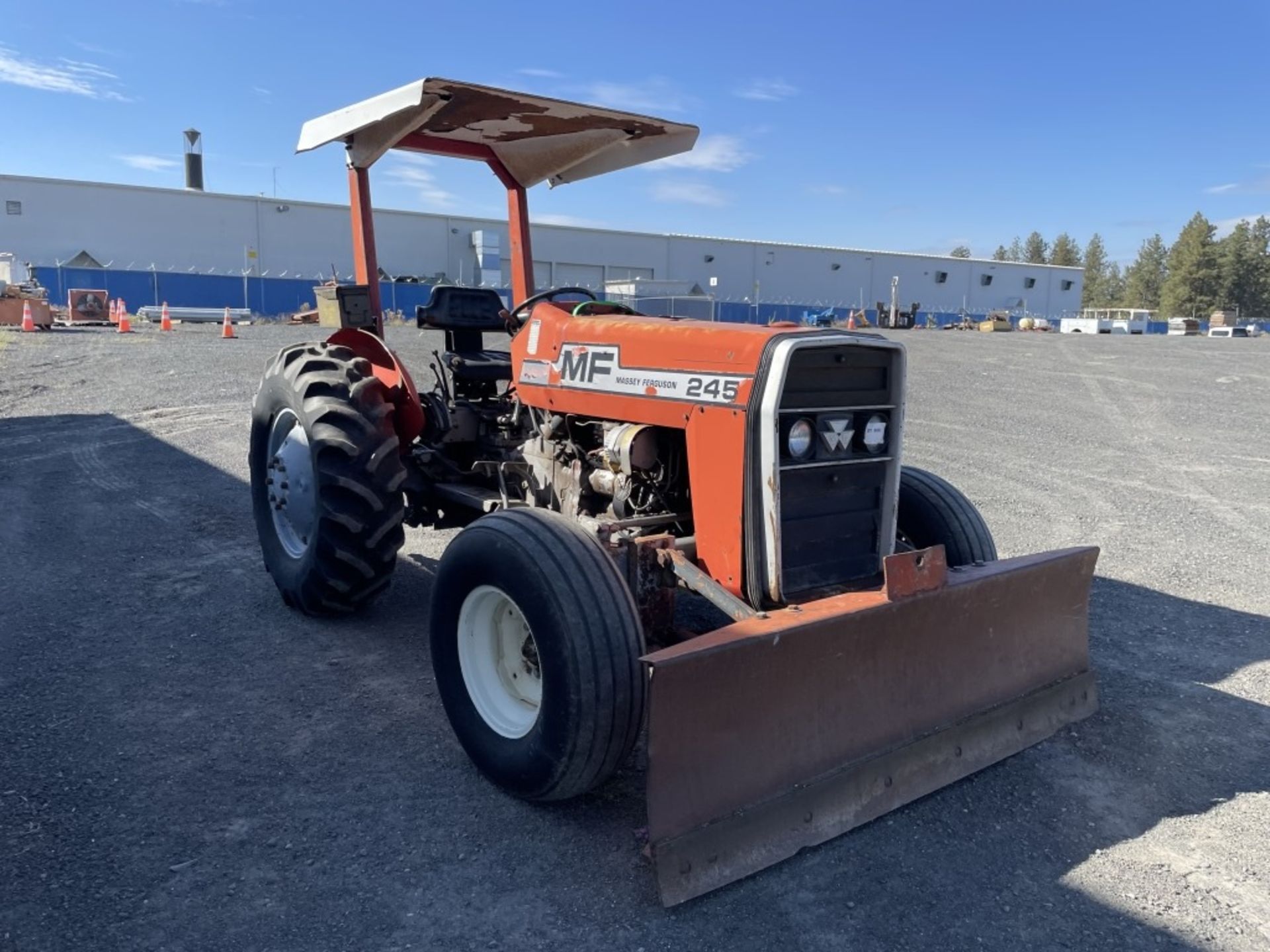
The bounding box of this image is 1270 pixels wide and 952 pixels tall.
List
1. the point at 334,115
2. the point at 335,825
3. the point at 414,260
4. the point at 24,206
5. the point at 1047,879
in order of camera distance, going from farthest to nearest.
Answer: the point at 414,260, the point at 24,206, the point at 334,115, the point at 335,825, the point at 1047,879

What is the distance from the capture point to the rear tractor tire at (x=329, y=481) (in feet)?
14.7

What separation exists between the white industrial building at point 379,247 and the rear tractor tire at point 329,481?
19919 mm

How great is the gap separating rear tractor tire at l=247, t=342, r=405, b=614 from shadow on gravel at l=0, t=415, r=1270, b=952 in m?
0.31

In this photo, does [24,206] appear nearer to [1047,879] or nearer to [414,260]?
[414,260]

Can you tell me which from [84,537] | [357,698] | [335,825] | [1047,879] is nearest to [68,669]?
[357,698]

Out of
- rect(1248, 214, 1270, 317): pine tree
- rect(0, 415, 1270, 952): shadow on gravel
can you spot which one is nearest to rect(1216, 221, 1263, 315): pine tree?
rect(1248, 214, 1270, 317): pine tree

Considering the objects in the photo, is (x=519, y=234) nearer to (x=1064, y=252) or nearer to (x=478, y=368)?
(x=478, y=368)

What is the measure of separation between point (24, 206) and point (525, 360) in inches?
1527

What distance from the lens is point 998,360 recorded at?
20641mm

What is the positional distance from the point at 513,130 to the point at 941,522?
2883 millimetres

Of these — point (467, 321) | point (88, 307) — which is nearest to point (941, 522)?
point (467, 321)

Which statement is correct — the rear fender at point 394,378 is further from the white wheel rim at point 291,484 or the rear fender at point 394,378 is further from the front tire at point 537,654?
the front tire at point 537,654

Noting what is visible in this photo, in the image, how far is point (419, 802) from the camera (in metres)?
3.22

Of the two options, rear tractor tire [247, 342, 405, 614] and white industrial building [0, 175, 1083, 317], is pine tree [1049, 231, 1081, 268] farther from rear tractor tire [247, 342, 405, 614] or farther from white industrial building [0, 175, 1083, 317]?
rear tractor tire [247, 342, 405, 614]
